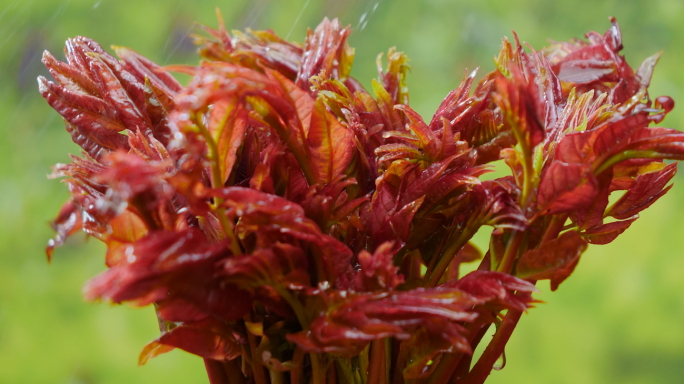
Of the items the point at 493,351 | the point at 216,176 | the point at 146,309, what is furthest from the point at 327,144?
the point at 146,309

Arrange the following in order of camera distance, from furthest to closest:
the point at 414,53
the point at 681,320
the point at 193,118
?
the point at 414,53 → the point at 681,320 → the point at 193,118

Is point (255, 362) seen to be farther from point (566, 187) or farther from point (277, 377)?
point (566, 187)

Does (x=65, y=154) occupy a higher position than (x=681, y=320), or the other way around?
(x=681, y=320)

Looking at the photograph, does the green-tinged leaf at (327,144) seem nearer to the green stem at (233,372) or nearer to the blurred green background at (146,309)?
the green stem at (233,372)

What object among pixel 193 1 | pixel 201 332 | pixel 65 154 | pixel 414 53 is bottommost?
pixel 65 154

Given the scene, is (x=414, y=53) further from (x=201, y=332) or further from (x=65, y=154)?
(x=201, y=332)

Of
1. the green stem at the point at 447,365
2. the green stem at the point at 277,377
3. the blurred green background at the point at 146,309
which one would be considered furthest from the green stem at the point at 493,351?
the blurred green background at the point at 146,309

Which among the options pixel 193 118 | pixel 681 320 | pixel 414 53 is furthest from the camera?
pixel 414 53

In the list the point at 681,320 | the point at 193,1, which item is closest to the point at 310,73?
the point at 193,1

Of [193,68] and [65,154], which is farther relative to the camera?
[65,154]

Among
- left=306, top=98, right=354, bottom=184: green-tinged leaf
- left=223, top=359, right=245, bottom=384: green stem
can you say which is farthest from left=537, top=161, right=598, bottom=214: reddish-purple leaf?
left=223, top=359, right=245, bottom=384: green stem
